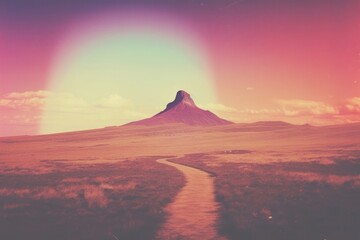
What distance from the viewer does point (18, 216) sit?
63.3 ft

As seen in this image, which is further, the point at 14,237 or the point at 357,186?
the point at 357,186

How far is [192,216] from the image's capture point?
1836 cm

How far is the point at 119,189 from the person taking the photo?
28375 mm

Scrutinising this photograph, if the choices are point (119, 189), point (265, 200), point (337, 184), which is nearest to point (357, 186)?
point (337, 184)

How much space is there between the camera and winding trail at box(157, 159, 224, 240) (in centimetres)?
1512

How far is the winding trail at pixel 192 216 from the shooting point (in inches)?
595

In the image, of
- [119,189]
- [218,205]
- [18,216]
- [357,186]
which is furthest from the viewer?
[119,189]

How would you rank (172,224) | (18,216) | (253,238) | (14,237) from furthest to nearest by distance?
(18,216)
(172,224)
(14,237)
(253,238)

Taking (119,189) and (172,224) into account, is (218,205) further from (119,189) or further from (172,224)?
(119,189)

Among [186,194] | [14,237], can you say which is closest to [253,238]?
[14,237]

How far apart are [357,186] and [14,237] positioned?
21280 mm

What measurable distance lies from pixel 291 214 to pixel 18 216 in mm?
13604

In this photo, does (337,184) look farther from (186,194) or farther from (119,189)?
(119,189)

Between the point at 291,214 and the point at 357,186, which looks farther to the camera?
the point at 357,186
